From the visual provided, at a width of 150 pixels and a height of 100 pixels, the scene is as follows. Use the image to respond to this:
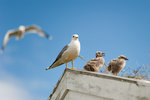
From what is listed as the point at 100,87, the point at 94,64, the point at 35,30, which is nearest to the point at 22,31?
the point at 35,30

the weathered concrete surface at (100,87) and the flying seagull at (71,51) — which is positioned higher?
the flying seagull at (71,51)

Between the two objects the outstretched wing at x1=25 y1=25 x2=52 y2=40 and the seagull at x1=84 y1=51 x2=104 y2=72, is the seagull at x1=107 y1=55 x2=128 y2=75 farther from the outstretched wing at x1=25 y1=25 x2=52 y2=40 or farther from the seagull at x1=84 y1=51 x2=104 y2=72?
the outstretched wing at x1=25 y1=25 x2=52 y2=40

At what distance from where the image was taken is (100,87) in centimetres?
919

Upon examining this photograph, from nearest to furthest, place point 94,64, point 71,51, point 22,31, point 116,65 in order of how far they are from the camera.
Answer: point 22,31
point 71,51
point 94,64
point 116,65

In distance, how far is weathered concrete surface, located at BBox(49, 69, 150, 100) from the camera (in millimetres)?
9102

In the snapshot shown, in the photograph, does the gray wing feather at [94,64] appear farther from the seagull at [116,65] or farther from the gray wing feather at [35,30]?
the gray wing feather at [35,30]

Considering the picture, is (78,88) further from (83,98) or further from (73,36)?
(73,36)

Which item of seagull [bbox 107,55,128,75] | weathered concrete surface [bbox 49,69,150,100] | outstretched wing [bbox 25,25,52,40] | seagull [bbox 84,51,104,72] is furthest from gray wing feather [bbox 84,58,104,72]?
outstretched wing [bbox 25,25,52,40]

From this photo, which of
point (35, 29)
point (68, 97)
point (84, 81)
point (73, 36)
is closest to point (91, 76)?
point (84, 81)

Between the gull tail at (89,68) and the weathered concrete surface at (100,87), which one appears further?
the gull tail at (89,68)

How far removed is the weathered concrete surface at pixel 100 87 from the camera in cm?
910

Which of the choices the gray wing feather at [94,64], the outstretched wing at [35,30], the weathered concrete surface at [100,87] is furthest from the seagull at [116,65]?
the outstretched wing at [35,30]

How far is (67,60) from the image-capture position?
1062 cm

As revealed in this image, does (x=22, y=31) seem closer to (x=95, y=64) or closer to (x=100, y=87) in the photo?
(x=100, y=87)
